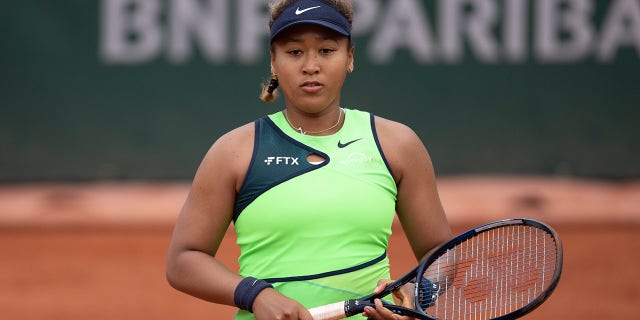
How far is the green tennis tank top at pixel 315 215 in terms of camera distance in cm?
280

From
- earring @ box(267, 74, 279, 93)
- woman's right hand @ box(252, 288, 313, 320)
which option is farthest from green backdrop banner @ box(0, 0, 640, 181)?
woman's right hand @ box(252, 288, 313, 320)

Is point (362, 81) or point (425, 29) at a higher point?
point (425, 29)

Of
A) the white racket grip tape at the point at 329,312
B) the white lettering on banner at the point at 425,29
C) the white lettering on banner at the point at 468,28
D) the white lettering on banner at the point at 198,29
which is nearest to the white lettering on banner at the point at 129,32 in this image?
the white lettering on banner at the point at 425,29

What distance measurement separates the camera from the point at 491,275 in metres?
3.15

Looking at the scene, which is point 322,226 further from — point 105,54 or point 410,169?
point 105,54

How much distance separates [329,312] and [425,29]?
6.94 meters

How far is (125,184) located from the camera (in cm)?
995

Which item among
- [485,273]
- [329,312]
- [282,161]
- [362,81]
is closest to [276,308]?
[329,312]

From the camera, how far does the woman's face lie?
2881mm

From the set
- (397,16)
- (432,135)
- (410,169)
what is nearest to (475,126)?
(432,135)

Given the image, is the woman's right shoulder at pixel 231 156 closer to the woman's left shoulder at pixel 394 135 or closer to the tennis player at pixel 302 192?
the tennis player at pixel 302 192

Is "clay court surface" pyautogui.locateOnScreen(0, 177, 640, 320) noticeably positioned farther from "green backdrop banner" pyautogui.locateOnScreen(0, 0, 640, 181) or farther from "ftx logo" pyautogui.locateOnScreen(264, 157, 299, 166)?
"ftx logo" pyautogui.locateOnScreen(264, 157, 299, 166)

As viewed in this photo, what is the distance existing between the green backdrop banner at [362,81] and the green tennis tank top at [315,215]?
659cm

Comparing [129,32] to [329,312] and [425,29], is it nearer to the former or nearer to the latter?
[425,29]
